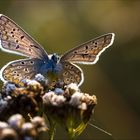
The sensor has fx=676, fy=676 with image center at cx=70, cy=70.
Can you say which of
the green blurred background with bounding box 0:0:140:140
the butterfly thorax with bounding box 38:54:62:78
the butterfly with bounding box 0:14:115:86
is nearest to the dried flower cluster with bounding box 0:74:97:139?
the butterfly with bounding box 0:14:115:86

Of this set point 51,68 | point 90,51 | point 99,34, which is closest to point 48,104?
point 51,68

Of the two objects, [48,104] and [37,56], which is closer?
[48,104]

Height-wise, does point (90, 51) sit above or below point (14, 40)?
below

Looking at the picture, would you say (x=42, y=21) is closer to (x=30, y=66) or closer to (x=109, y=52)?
(x=109, y=52)

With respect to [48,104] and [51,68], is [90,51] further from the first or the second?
[48,104]

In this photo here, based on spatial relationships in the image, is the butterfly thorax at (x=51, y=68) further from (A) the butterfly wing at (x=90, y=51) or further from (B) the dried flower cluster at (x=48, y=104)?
(B) the dried flower cluster at (x=48, y=104)

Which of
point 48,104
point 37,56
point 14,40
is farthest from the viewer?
point 37,56

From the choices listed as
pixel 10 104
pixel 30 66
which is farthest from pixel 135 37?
pixel 10 104
